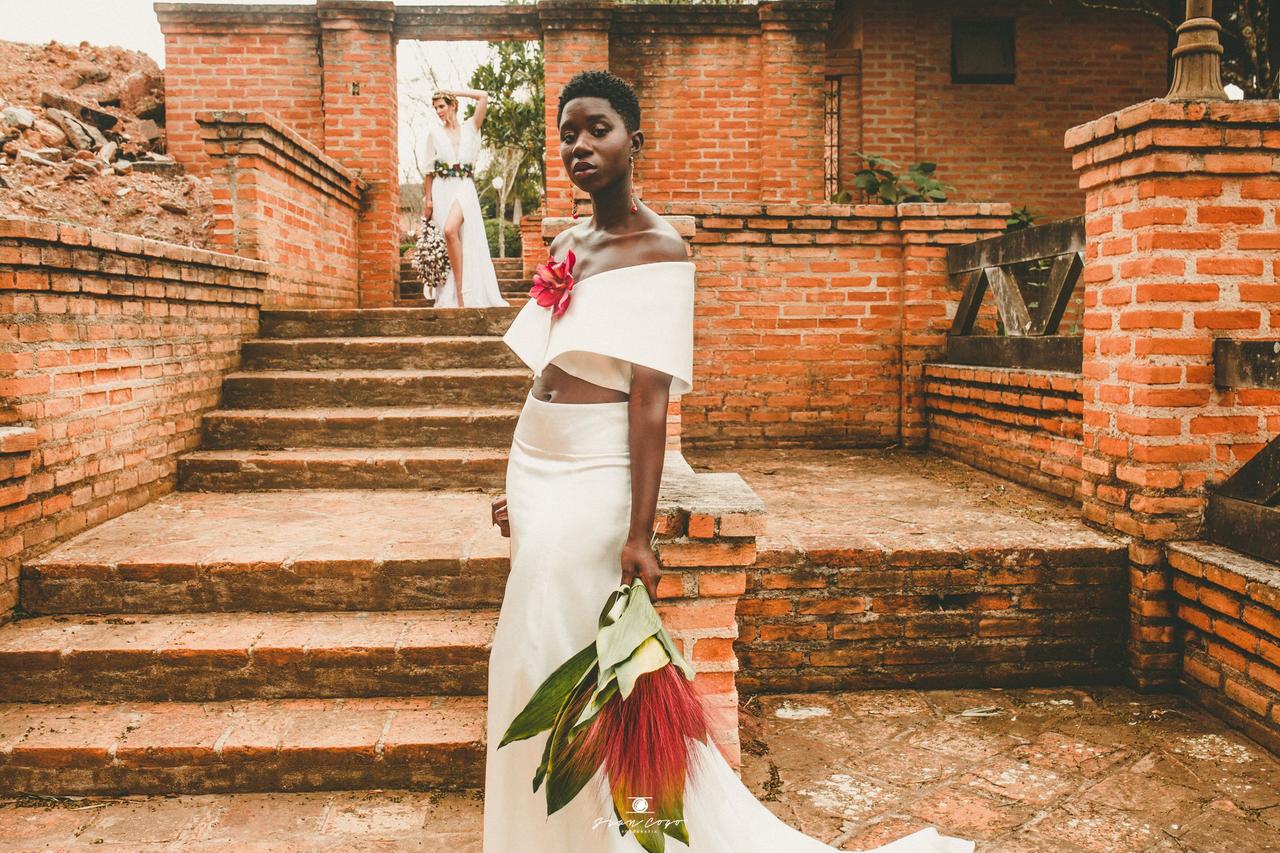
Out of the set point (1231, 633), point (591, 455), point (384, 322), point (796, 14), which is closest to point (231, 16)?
point (384, 322)

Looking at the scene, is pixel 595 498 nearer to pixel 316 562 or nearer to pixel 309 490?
pixel 316 562

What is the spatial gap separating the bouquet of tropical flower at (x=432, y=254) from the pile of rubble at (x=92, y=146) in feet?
5.92

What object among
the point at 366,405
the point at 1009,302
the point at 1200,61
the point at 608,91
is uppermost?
the point at 1200,61

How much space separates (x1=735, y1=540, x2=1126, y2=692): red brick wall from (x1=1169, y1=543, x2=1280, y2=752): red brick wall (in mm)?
265

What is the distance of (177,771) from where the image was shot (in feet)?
9.55

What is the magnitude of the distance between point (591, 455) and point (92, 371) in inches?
127

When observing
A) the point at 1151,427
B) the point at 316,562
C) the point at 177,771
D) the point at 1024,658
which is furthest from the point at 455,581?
the point at 1151,427

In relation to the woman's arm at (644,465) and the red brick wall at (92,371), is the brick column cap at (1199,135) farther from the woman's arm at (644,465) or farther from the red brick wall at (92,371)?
the red brick wall at (92,371)

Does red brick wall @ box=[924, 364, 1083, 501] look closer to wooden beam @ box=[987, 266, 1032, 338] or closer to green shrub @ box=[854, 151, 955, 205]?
wooden beam @ box=[987, 266, 1032, 338]

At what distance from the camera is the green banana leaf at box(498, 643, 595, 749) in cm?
180

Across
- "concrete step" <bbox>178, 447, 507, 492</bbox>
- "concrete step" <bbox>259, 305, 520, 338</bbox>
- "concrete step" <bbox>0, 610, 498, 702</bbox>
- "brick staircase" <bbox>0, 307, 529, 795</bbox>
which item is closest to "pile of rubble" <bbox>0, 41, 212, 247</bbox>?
"concrete step" <bbox>259, 305, 520, 338</bbox>

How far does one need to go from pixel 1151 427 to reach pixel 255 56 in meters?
9.57

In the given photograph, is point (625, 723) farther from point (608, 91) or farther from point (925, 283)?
point (925, 283)

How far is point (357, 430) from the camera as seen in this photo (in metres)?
5.25
